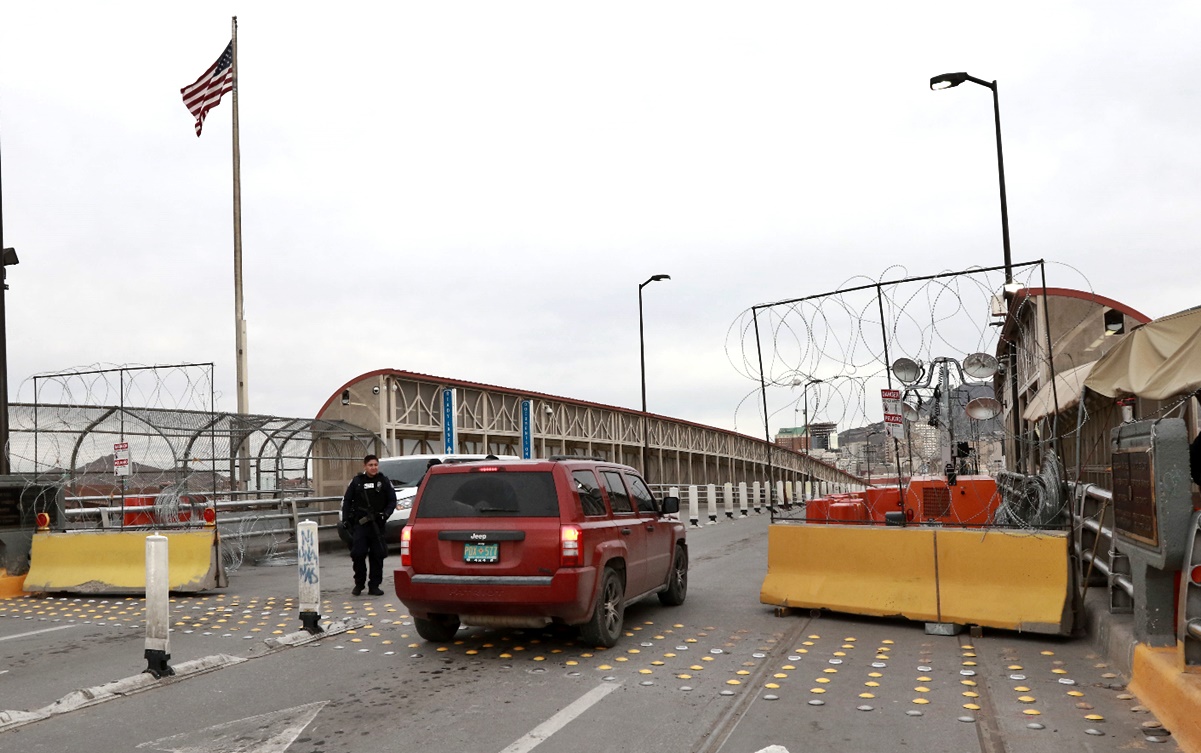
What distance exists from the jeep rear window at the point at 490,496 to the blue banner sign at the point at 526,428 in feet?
83.0

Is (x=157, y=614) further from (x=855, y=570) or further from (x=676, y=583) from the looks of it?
(x=855, y=570)

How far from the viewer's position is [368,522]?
12594mm

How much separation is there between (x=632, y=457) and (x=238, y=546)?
98.6 ft

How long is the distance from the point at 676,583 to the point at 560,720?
5.12m

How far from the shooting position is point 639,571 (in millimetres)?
9602

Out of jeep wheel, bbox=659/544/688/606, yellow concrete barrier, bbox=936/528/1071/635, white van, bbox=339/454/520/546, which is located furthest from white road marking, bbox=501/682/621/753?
white van, bbox=339/454/520/546

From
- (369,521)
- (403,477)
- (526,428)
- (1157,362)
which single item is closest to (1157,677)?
(1157,362)

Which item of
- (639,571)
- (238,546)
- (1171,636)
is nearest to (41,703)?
(639,571)

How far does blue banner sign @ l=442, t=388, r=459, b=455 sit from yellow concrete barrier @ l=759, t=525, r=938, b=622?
20.2m

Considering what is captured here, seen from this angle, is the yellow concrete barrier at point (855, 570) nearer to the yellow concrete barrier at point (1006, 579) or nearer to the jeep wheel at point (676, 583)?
the yellow concrete barrier at point (1006, 579)

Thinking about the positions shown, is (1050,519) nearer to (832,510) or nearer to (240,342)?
(832,510)

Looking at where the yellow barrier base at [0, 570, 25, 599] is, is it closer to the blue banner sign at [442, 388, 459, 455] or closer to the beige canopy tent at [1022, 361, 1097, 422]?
the beige canopy tent at [1022, 361, 1097, 422]

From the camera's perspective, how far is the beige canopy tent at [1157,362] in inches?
326

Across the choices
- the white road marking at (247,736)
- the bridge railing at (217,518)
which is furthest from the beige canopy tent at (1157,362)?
the bridge railing at (217,518)
